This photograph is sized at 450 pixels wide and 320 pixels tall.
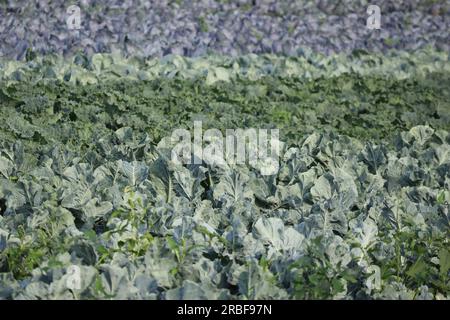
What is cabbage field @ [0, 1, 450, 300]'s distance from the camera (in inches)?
106

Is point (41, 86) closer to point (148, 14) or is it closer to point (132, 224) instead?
point (132, 224)

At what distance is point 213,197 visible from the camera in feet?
12.1

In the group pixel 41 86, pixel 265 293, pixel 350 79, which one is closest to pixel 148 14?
pixel 350 79

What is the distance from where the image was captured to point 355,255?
2.97 meters

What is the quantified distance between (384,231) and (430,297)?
0.63 metres

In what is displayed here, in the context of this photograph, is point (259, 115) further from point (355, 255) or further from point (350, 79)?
→ point (355, 255)

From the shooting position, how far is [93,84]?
22.6 ft

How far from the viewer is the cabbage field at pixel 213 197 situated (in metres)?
2.70

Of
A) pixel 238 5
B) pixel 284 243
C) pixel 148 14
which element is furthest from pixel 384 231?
pixel 238 5

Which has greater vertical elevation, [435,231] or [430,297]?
[435,231]

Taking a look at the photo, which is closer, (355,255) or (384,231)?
(355,255)

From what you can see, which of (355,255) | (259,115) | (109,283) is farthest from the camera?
(259,115)

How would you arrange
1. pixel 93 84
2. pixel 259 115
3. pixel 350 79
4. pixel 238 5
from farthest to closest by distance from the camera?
1. pixel 238 5
2. pixel 350 79
3. pixel 93 84
4. pixel 259 115

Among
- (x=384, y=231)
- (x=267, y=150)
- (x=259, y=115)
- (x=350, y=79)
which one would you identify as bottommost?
(x=384, y=231)
